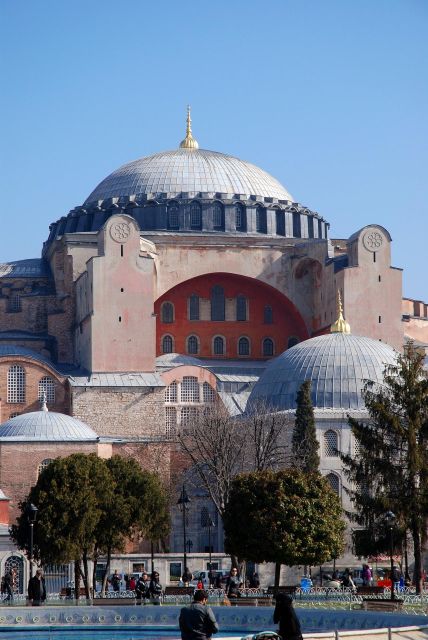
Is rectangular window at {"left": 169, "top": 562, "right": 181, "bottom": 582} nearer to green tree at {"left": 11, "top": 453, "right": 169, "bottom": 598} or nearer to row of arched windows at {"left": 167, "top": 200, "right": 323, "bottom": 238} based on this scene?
green tree at {"left": 11, "top": 453, "right": 169, "bottom": 598}

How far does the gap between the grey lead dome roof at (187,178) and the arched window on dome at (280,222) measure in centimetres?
149

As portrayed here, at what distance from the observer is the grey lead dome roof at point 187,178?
6769 centimetres


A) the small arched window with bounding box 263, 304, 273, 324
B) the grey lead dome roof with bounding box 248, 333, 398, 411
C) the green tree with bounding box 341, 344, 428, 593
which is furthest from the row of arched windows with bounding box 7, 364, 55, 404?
the green tree with bounding box 341, 344, 428, 593

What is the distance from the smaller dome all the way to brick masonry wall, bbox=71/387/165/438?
2.60 meters

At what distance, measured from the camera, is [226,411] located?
5838cm

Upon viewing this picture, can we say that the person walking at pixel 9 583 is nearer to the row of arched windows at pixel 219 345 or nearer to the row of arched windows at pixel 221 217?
the row of arched windows at pixel 219 345

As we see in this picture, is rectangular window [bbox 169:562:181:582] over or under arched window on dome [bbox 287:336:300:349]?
under

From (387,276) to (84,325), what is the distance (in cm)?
1120

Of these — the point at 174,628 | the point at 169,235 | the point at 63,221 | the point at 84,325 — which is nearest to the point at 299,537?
the point at 174,628

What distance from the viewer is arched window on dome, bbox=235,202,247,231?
6625 centimetres

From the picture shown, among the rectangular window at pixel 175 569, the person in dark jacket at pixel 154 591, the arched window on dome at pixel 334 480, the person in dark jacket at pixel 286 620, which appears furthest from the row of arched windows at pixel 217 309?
the person in dark jacket at pixel 286 620

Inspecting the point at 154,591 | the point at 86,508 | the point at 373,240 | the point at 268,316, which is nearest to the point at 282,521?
the point at 86,508

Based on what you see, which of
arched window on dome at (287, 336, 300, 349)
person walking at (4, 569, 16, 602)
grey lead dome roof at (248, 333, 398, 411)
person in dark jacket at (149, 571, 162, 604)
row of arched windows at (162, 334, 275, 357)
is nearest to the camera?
person in dark jacket at (149, 571, 162, 604)

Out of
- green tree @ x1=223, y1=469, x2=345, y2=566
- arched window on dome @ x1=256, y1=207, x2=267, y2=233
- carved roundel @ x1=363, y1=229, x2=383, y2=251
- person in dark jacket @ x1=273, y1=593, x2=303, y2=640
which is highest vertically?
arched window on dome @ x1=256, y1=207, x2=267, y2=233
